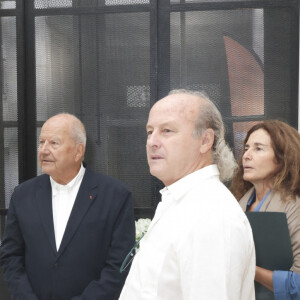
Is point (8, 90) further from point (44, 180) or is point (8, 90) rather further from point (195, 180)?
point (195, 180)

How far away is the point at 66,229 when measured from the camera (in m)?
→ 2.15

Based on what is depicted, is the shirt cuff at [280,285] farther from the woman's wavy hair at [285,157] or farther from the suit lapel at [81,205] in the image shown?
the suit lapel at [81,205]

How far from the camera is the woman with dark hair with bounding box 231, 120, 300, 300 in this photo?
171 centimetres

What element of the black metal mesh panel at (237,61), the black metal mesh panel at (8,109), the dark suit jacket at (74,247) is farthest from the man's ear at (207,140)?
the black metal mesh panel at (8,109)

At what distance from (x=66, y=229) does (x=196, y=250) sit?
1.20 metres

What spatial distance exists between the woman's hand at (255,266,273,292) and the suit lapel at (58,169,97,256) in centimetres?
91

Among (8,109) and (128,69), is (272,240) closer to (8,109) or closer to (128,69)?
(128,69)

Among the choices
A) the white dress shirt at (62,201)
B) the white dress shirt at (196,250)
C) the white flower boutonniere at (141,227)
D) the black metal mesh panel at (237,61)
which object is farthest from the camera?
the black metal mesh panel at (237,61)

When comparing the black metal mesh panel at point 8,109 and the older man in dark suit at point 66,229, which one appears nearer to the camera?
the older man in dark suit at point 66,229

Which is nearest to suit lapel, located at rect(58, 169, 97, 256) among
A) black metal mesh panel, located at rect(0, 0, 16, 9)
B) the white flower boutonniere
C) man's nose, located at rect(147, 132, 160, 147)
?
the white flower boutonniere

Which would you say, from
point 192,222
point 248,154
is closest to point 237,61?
point 248,154

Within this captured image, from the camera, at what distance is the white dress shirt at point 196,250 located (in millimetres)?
1077

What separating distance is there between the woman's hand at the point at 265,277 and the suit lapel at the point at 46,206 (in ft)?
3.26

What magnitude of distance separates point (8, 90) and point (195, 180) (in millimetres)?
2231
